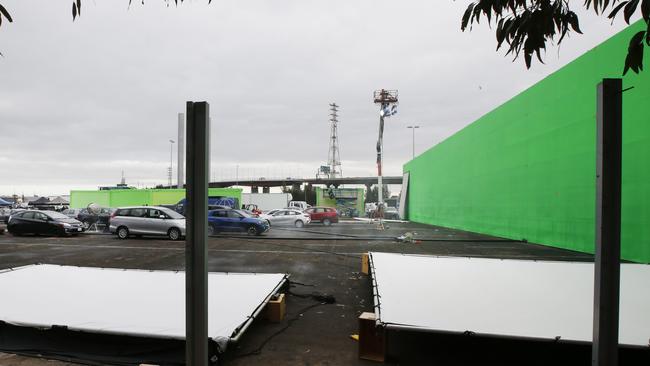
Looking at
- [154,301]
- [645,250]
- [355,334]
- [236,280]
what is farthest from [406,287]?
[645,250]

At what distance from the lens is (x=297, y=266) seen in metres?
9.24

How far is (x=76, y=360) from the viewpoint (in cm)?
368

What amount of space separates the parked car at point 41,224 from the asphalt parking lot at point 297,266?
10.5ft

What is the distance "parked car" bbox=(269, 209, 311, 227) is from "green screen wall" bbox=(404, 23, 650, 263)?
10.1 metres

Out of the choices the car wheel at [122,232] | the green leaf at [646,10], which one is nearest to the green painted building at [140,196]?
the car wheel at [122,232]

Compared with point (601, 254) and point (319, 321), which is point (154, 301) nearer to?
point (319, 321)

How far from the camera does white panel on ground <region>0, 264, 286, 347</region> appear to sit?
387 centimetres

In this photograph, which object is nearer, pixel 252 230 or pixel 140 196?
pixel 252 230

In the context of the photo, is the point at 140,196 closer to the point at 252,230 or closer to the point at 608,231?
the point at 252,230

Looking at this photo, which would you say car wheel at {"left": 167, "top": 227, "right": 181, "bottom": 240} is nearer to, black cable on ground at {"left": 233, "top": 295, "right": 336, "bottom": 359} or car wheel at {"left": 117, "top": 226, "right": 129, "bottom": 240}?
car wheel at {"left": 117, "top": 226, "right": 129, "bottom": 240}

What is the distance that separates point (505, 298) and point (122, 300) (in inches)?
192

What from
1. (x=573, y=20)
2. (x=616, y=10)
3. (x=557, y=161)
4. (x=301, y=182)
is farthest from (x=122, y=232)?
(x=301, y=182)

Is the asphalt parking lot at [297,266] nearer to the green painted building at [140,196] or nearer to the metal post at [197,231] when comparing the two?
the metal post at [197,231]

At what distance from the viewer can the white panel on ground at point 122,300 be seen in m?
3.87
